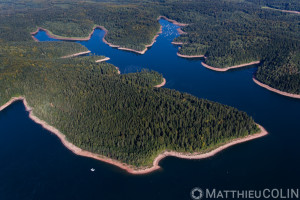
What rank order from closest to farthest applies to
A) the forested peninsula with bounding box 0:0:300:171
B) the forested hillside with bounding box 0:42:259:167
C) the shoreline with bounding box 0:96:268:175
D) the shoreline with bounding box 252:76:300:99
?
the shoreline with bounding box 0:96:268:175 < the forested hillside with bounding box 0:42:259:167 < the forested peninsula with bounding box 0:0:300:171 < the shoreline with bounding box 252:76:300:99

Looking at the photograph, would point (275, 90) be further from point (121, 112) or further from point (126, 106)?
point (121, 112)

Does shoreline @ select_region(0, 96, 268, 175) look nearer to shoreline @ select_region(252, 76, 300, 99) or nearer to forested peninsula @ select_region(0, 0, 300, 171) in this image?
forested peninsula @ select_region(0, 0, 300, 171)

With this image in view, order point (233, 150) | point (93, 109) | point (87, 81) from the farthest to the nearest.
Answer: point (87, 81) < point (93, 109) < point (233, 150)

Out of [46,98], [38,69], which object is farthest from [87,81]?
[38,69]

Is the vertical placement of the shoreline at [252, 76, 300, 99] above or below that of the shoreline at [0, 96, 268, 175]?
above

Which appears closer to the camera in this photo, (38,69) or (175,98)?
(175,98)

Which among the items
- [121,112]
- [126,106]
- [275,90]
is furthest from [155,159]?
[275,90]

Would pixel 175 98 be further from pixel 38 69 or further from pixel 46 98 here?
pixel 38 69

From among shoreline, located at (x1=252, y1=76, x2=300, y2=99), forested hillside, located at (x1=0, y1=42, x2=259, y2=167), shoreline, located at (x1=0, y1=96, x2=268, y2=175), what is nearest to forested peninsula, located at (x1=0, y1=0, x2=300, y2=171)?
forested hillside, located at (x1=0, y1=42, x2=259, y2=167)

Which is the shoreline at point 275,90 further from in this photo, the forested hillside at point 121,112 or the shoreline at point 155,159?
the forested hillside at point 121,112
